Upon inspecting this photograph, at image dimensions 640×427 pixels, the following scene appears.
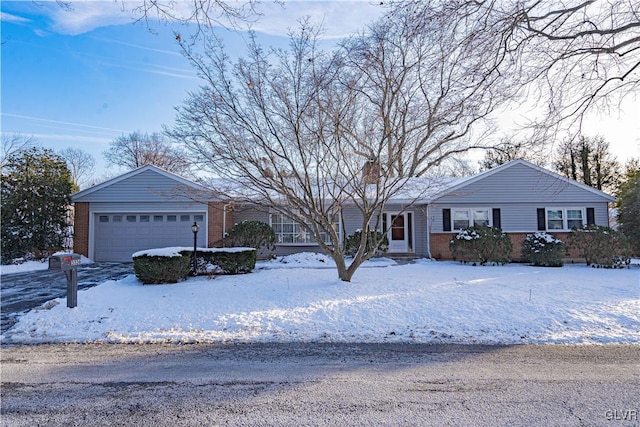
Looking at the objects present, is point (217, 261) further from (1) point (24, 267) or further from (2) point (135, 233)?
(1) point (24, 267)

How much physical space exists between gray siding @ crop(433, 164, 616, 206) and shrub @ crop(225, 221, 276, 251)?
7516 mm

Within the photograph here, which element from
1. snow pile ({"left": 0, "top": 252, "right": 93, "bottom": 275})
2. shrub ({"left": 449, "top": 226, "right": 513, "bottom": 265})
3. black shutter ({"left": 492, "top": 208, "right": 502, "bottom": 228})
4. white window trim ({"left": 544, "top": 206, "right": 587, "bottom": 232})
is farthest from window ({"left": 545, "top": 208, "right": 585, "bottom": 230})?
snow pile ({"left": 0, "top": 252, "right": 93, "bottom": 275})

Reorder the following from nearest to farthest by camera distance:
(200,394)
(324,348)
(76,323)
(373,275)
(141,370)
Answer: (200,394)
(141,370)
(324,348)
(76,323)
(373,275)

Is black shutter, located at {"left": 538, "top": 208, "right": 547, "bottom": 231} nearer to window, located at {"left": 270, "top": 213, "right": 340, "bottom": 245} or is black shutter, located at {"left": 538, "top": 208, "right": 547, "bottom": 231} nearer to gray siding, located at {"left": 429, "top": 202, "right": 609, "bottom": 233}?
gray siding, located at {"left": 429, "top": 202, "right": 609, "bottom": 233}

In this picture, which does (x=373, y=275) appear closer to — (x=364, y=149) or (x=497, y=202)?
(x=364, y=149)

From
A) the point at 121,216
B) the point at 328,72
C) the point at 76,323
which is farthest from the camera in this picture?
the point at 121,216

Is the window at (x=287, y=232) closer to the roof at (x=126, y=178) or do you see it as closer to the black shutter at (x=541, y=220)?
the roof at (x=126, y=178)

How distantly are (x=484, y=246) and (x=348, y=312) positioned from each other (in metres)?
9.19

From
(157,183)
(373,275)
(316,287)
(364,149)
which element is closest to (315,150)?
(364,149)

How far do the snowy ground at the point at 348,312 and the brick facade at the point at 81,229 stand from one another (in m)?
6.96

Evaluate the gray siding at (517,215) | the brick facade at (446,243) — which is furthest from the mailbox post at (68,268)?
the gray siding at (517,215)

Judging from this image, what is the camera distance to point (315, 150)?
28.6ft

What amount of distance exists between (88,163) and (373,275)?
3811 centimetres

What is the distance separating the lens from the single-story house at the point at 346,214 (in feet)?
50.5
